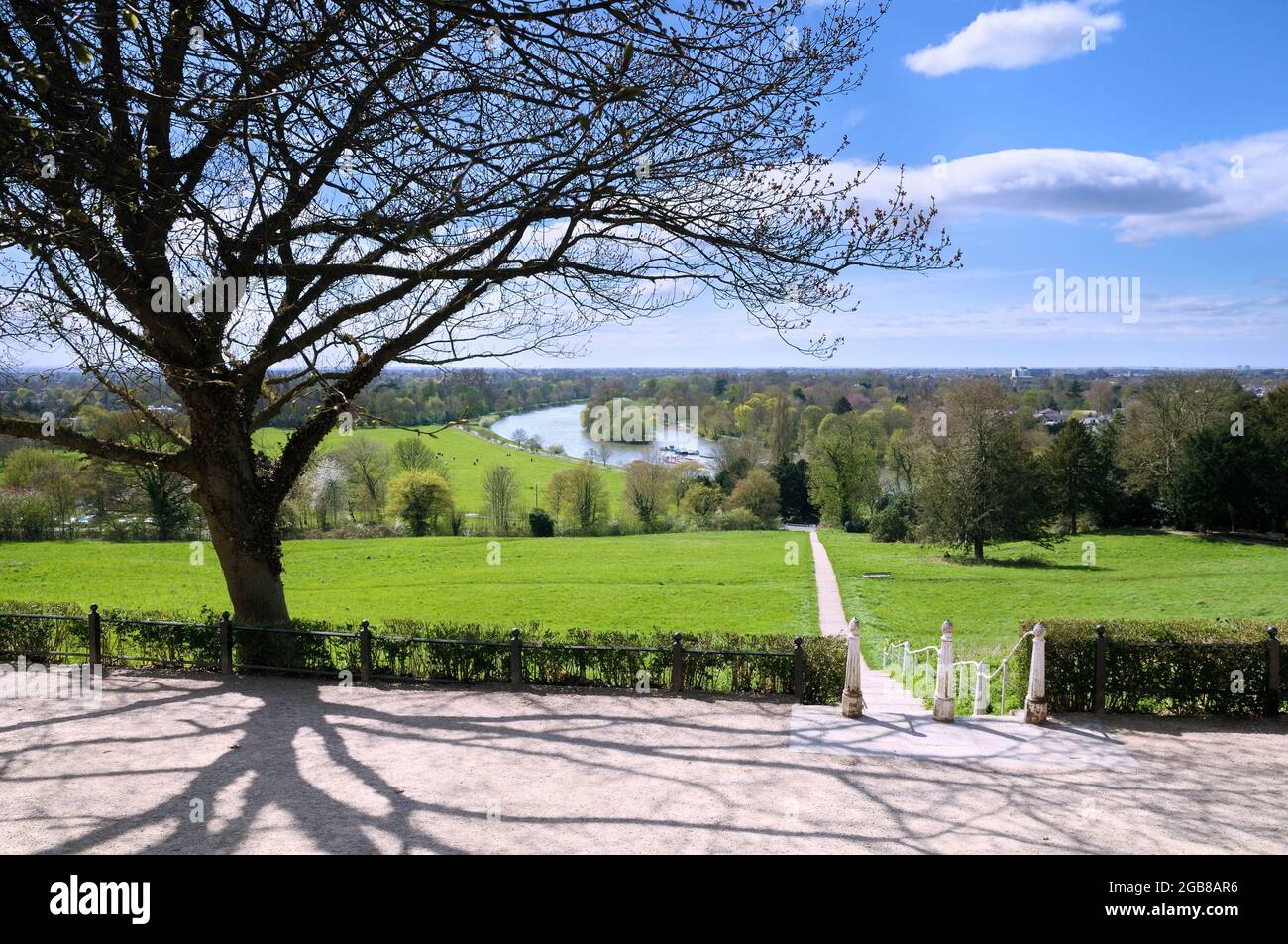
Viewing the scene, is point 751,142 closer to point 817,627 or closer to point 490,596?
point 817,627

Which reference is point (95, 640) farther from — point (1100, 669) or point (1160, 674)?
point (1160, 674)

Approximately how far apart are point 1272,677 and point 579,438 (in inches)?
4245

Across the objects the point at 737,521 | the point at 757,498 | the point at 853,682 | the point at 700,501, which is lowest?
the point at 737,521

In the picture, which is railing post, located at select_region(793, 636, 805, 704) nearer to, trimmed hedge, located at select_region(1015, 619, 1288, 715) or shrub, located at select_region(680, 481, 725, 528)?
trimmed hedge, located at select_region(1015, 619, 1288, 715)

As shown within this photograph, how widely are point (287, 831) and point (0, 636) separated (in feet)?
32.8

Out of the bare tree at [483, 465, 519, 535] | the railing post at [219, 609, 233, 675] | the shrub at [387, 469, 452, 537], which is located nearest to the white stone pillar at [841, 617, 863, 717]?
the railing post at [219, 609, 233, 675]

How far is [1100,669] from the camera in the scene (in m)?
10.3

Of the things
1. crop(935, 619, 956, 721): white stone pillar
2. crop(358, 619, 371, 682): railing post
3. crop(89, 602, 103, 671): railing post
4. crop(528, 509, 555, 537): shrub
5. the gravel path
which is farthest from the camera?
crop(528, 509, 555, 537): shrub

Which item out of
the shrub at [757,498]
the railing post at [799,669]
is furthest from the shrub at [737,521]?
the railing post at [799,669]

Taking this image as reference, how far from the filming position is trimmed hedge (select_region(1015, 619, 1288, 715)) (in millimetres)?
10336

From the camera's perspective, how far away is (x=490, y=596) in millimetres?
33719

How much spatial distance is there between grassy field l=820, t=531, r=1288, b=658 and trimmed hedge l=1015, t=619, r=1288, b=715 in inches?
409

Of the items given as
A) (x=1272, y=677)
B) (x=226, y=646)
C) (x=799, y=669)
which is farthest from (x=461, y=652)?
(x=1272, y=677)

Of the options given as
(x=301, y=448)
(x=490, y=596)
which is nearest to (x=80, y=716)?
(x=301, y=448)
